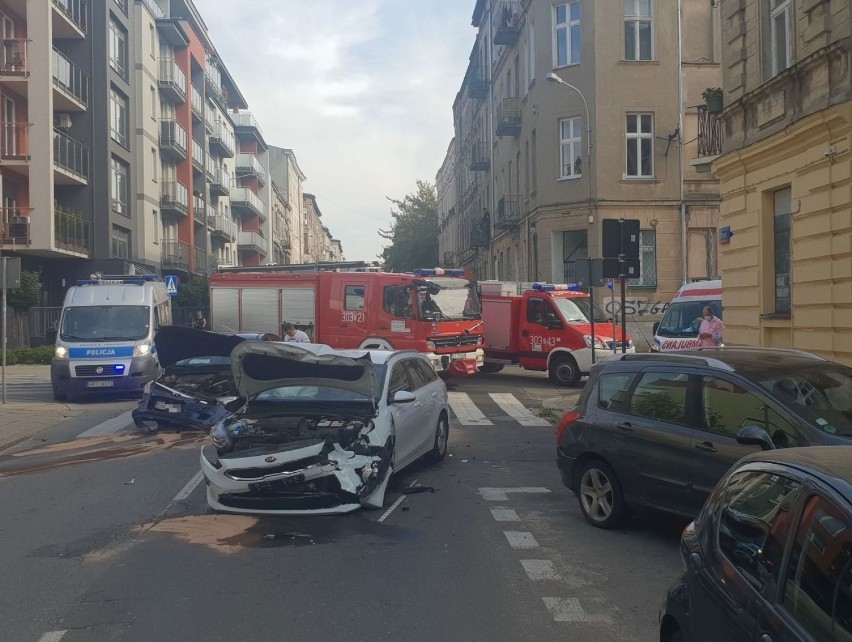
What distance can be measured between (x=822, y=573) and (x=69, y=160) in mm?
33582

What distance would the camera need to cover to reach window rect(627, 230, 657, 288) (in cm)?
2945

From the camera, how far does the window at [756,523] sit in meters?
2.97

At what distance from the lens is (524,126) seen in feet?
114

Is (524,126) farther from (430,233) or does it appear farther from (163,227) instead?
(430,233)

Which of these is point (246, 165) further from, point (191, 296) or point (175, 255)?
point (191, 296)

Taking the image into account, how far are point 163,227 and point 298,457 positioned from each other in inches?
1486

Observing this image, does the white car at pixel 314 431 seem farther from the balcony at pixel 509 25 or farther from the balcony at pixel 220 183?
the balcony at pixel 220 183

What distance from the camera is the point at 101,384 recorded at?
18.5 m

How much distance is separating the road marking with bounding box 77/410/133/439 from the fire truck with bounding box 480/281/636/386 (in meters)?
10.1

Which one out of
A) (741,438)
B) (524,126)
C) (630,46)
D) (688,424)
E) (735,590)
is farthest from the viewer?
(524,126)

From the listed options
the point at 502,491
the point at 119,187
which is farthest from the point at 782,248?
the point at 119,187

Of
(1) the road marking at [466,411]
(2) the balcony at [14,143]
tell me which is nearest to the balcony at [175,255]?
(2) the balcony at [14,143]

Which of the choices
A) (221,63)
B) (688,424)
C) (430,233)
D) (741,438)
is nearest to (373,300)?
(688,424)

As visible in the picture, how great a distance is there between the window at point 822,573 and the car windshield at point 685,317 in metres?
16.2
